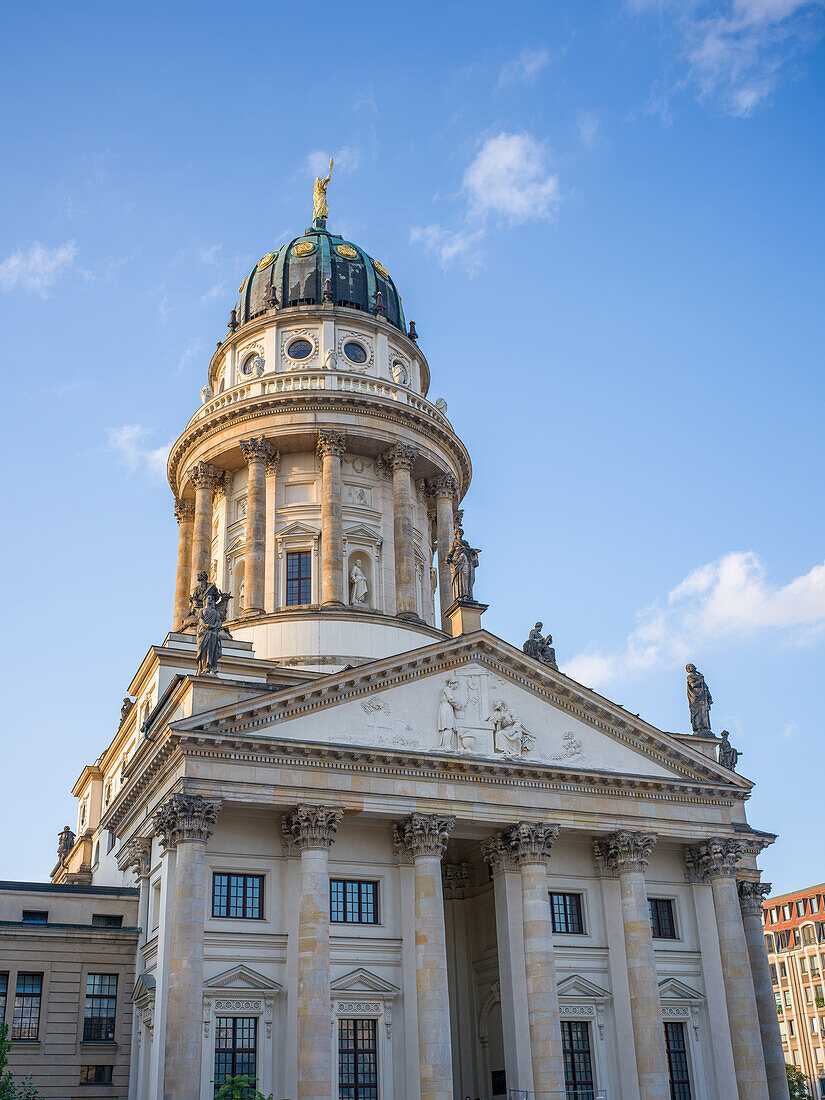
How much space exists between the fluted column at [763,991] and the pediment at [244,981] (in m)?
18.3

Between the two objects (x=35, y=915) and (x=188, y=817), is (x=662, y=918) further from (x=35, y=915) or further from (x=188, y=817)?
(x=35, y=915)

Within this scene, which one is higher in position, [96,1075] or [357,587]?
[357,587]

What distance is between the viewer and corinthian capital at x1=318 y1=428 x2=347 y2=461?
2062 inches

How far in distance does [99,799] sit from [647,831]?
1123 inches

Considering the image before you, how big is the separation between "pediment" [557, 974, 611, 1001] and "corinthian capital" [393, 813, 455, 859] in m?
6.37

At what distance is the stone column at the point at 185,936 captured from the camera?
3119cm

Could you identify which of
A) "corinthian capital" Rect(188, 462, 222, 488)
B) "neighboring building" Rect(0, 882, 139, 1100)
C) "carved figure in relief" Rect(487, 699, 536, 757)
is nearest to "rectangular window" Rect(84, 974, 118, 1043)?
"neighboring building" Rect(0, 882, 139, 1100)

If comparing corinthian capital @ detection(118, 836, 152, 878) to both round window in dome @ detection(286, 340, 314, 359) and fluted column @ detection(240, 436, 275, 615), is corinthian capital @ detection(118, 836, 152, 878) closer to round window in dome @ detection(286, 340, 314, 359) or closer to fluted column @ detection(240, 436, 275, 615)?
fluted column @ detection(240, 436, 275, 615)

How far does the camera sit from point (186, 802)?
111 ft

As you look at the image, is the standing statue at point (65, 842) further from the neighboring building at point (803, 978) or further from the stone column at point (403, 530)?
the neighboring building at point (803, 978)

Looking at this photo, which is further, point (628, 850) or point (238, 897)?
point (628, 850)

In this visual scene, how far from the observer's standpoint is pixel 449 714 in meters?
38.7

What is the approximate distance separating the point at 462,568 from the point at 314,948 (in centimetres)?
1489

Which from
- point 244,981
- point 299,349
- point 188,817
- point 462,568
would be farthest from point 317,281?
point 244,981
